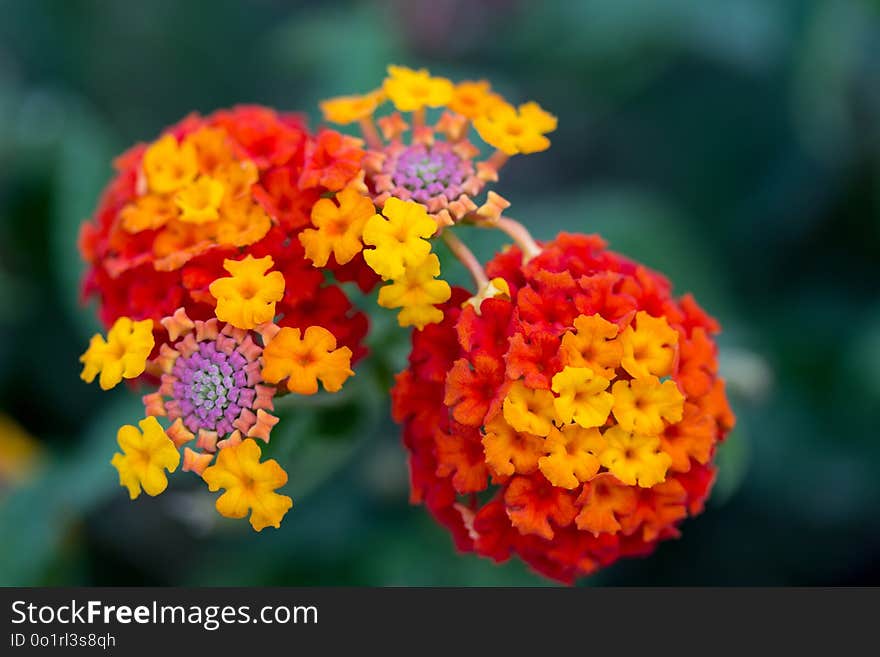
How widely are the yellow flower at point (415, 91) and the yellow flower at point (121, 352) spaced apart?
0.55m

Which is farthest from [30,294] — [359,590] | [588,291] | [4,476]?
[588,291]

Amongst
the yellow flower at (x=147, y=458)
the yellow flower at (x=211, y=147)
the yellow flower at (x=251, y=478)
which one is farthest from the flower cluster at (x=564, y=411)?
the yellow flower at (x=211, y=147)

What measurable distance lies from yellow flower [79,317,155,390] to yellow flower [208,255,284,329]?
5.3 inches

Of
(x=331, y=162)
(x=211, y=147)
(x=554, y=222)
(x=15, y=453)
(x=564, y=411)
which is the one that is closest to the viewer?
(x=564, y=411)

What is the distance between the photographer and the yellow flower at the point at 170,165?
1.56m

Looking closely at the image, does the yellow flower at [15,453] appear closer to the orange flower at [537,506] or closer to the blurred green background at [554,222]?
the blurred green background at [554,222]

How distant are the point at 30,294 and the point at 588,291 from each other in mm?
2099

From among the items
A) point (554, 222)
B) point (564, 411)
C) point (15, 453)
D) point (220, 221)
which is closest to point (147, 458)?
point (220, 221)

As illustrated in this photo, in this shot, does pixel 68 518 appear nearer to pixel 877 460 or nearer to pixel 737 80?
pixel 877 460

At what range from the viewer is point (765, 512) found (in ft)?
8.97

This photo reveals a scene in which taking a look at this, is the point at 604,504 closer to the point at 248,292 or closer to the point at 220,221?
the point at 248,292

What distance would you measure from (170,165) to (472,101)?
0.53m

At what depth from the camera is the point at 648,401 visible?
1.36 metres

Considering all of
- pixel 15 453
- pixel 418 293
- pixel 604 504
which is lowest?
pixel 604 504
